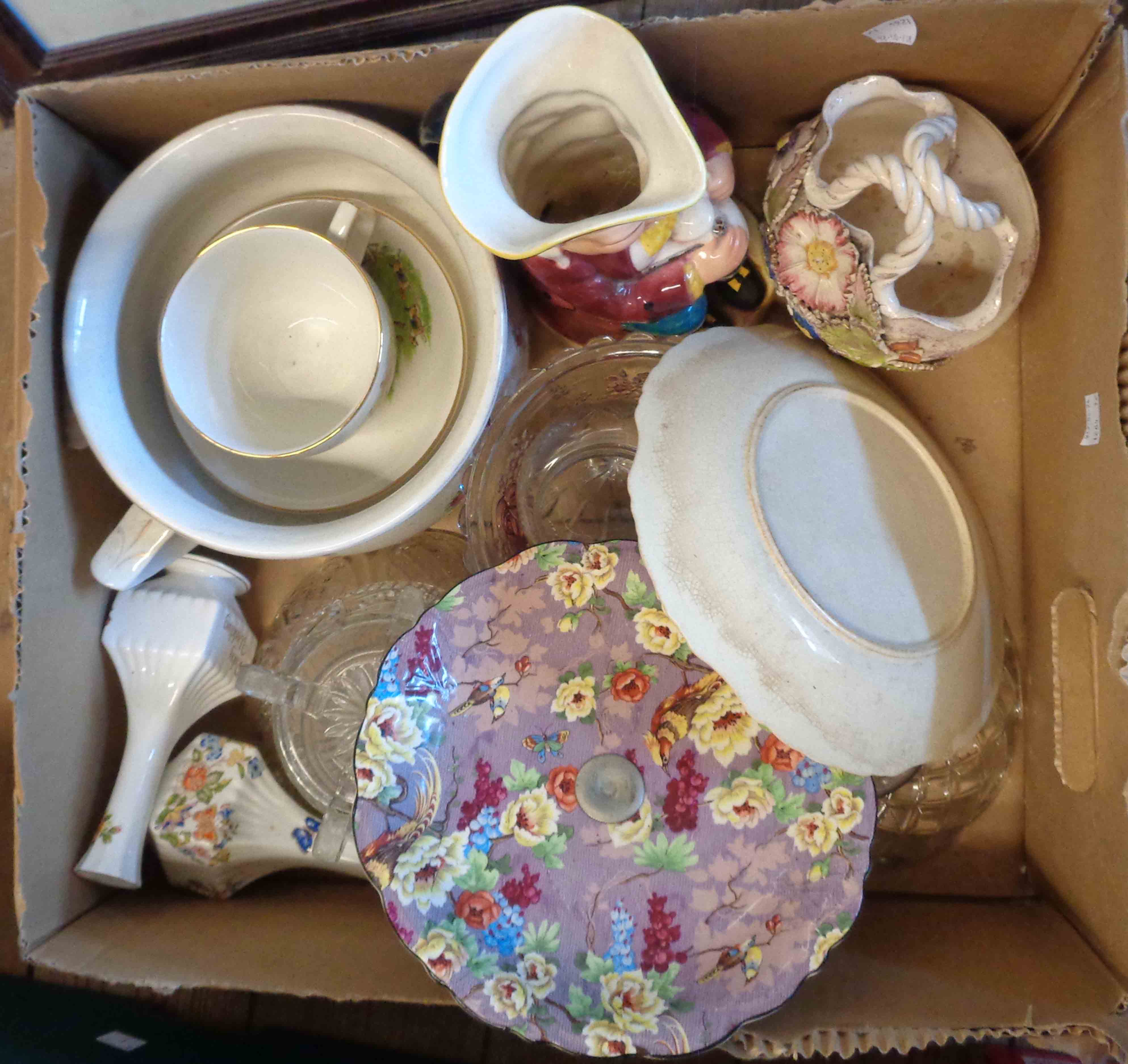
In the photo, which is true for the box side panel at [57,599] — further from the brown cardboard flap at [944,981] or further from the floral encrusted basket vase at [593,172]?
the brown cardboard flap at [944,981]

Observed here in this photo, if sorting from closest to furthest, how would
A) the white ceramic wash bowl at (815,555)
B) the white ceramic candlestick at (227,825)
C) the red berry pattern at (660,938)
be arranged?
the white ceramic wash bowl at (815,555) → the red berry pattern at (660,938) → the white ceramic candlestick at (227,825)

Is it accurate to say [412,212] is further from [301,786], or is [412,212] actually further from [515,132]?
[301,786]

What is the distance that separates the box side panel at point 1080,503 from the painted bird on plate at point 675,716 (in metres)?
0.24

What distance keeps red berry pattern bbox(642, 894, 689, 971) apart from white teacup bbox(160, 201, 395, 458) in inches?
15.4

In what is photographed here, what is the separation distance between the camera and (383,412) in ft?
2.15

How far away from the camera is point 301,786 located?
0.71 meters

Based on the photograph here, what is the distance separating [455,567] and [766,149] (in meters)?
0.42

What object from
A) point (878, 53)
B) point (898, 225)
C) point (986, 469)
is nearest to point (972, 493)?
point (986, 469)

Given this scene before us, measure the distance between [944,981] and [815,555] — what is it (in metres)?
0.32

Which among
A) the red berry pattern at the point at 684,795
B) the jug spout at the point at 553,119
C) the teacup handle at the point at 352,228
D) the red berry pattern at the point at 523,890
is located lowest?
the red berry pattern at the point at 523,890

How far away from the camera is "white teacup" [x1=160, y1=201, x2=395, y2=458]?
608mm

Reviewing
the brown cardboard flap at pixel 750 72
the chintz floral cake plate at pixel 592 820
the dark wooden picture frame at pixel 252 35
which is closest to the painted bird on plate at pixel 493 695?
the chintz floral cake plate at pixel 592 820

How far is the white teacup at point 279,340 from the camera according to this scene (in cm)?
61

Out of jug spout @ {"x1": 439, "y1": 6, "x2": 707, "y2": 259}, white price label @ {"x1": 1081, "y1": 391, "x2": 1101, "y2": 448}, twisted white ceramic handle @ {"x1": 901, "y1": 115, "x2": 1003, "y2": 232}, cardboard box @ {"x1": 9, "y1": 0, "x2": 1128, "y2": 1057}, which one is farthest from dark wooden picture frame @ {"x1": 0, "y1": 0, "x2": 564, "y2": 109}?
white price label @ {"x1": 1081, "y1": 391, "x2": 1101, "y2": 448}
